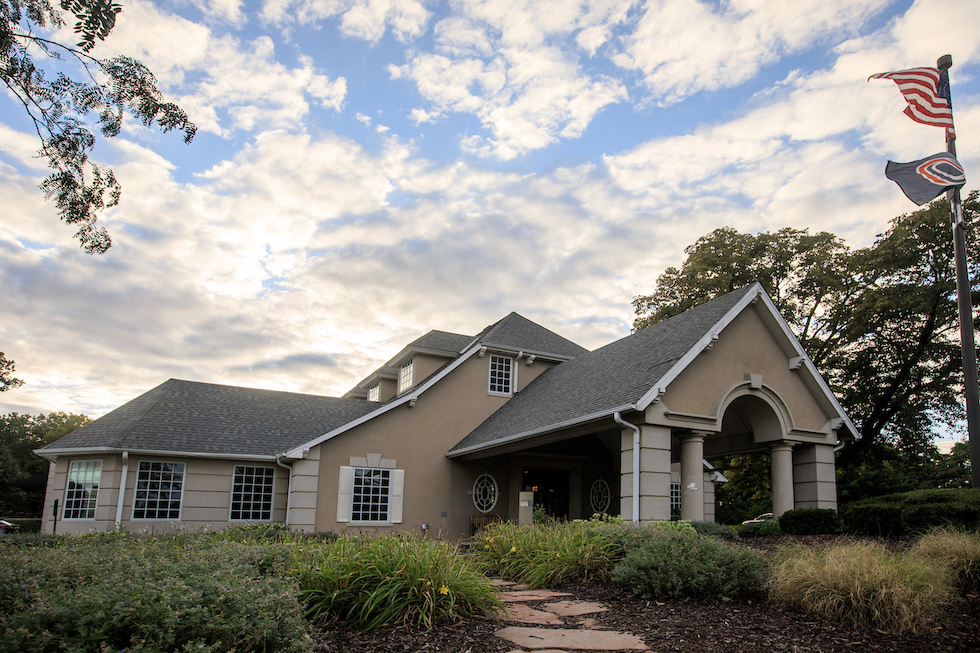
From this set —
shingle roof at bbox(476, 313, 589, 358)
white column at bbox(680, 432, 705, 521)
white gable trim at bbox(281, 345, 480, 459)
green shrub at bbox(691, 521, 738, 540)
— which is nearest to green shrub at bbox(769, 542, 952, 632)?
green shrub at bbox(691, 521, 738, 540)

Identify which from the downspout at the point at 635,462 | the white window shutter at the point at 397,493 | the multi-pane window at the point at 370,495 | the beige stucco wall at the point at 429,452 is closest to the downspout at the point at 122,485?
the beige stucco wall at the point at 429,452

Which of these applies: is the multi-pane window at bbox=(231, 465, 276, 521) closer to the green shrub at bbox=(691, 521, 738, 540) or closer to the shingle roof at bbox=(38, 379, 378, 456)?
the shingle roof at bbox=(38, 379, 378, 456)

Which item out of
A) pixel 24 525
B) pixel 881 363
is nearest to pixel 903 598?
pixel 881 363

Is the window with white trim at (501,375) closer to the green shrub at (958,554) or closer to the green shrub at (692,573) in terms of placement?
the green shrub at (692,573)

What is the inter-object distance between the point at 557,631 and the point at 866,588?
10.00 ft

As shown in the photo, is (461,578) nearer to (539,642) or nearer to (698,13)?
(539,642)

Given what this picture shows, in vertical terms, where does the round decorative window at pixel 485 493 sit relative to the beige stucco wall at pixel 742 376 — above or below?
below

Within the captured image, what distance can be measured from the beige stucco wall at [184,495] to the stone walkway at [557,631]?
490 inches

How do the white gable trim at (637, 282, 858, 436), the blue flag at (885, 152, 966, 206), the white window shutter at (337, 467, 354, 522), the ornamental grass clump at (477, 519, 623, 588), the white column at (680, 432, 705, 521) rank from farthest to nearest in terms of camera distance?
the white window shutter at (337, 467, 354, 522), the blue flag at (885, 152, 966, 206), the white column at (680, 432, 705, 521), the white gable trim at (637, 282, 858, 436), the ornamental grass clump at (477, 519, 623, 588)

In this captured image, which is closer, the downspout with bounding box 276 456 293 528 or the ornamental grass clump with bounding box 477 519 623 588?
the ornamental grass clump with bounding box 477 519 623 588

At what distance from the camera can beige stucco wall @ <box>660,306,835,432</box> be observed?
13.7 meters

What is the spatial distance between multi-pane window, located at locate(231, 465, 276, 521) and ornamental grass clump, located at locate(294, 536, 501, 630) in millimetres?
12410

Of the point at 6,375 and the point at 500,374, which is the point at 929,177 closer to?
the point at 500,374

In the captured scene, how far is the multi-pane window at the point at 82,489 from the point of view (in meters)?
17.6
